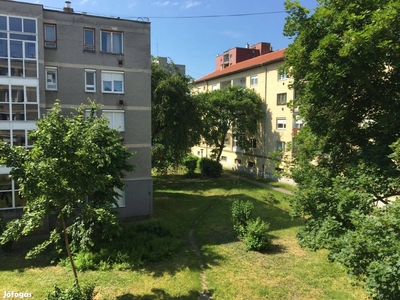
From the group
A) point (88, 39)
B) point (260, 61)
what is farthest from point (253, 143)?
point (88, 39)

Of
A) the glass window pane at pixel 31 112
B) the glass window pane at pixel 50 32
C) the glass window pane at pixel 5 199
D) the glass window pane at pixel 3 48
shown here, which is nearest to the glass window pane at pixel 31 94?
the glass window pane at pixel 31 112

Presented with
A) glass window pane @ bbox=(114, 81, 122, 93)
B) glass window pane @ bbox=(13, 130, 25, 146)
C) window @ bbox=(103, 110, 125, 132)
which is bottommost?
glass window pane @ bbox=(13, 130, 25, 146)

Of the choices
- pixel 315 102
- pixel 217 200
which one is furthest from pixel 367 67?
pixel 217 200

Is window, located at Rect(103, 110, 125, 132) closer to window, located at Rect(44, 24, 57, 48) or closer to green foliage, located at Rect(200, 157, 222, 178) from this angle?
window, located at Rect(44, 24, 57, 48)

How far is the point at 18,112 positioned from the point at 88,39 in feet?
19.8

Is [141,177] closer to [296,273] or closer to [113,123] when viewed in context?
[113,123]

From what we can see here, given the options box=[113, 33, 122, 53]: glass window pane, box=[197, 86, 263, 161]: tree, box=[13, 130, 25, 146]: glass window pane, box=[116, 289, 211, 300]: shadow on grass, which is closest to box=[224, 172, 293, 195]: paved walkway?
box=[197, 86, 263, 161]: tree

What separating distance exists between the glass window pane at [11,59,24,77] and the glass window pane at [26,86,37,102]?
0.78 metres

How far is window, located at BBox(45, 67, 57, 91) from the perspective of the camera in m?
16.5

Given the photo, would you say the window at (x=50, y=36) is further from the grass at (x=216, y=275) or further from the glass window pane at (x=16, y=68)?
the grass at (x=216, y=275)

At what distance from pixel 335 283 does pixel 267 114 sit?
22642 mm

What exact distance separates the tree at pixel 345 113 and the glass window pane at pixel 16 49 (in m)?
13.5

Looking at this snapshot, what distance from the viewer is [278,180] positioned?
30.1 meters

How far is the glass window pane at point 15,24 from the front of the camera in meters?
14.5
